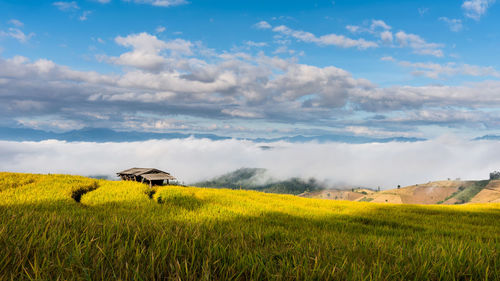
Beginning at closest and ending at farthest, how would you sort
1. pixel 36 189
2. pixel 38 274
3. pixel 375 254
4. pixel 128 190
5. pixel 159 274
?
pixel 38 274 < pixel 159 274 < pixel 375 254 < pixel 36 189 < pixel 128 190

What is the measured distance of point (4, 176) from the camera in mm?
19047

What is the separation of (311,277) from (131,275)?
4.60ft

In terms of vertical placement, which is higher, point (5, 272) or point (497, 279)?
point (5, 272)

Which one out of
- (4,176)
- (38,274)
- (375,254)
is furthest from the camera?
(4,176)

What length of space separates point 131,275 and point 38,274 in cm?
62

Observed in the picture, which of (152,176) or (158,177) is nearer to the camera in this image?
A: (158,177)

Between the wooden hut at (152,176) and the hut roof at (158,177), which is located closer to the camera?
the hut roof at (158,177)

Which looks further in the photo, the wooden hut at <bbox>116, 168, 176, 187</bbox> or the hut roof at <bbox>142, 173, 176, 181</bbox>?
the wooden hut at <bbox>116, 168, 176, 187</bbox>

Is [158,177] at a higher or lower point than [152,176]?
lower

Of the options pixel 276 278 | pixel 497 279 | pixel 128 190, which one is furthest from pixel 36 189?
pixel 497 279

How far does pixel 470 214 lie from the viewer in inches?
721

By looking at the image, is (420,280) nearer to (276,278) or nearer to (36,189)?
(276,278)

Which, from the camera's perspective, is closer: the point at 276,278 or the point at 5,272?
the point at 5,272

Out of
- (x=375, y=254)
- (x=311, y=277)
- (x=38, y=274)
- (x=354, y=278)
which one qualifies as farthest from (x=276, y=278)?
(x=375, y=254)
